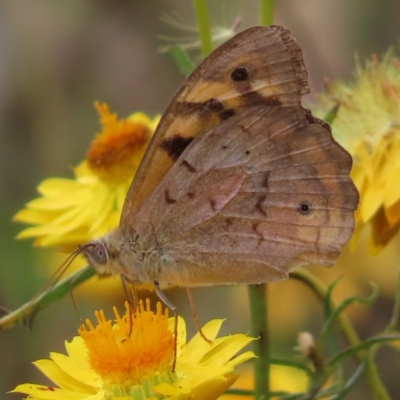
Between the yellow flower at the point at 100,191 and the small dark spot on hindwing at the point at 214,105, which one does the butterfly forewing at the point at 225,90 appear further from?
the yellow flower at the point at 100,191

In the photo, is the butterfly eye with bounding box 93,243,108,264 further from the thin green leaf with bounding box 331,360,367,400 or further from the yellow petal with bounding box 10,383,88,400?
the thin green leaf with bounding box 331,360,367,400

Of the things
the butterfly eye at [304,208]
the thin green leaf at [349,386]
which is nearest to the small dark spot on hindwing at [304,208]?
the butterfly eye at [304,208]

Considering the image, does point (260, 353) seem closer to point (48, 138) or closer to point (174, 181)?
point (174, 181)

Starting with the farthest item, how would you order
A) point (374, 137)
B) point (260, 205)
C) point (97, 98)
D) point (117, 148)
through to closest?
point (97, 98), point (117, 148), point (374, 137), point (260, 205)

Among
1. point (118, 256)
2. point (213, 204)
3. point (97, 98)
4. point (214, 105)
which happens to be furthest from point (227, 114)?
point (97, 98)

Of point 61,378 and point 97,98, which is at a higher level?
point 97,98

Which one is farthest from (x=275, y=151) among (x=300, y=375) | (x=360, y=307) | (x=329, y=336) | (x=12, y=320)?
(x=360, y=307)

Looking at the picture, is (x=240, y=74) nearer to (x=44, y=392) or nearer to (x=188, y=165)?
(x=188, y=165)
